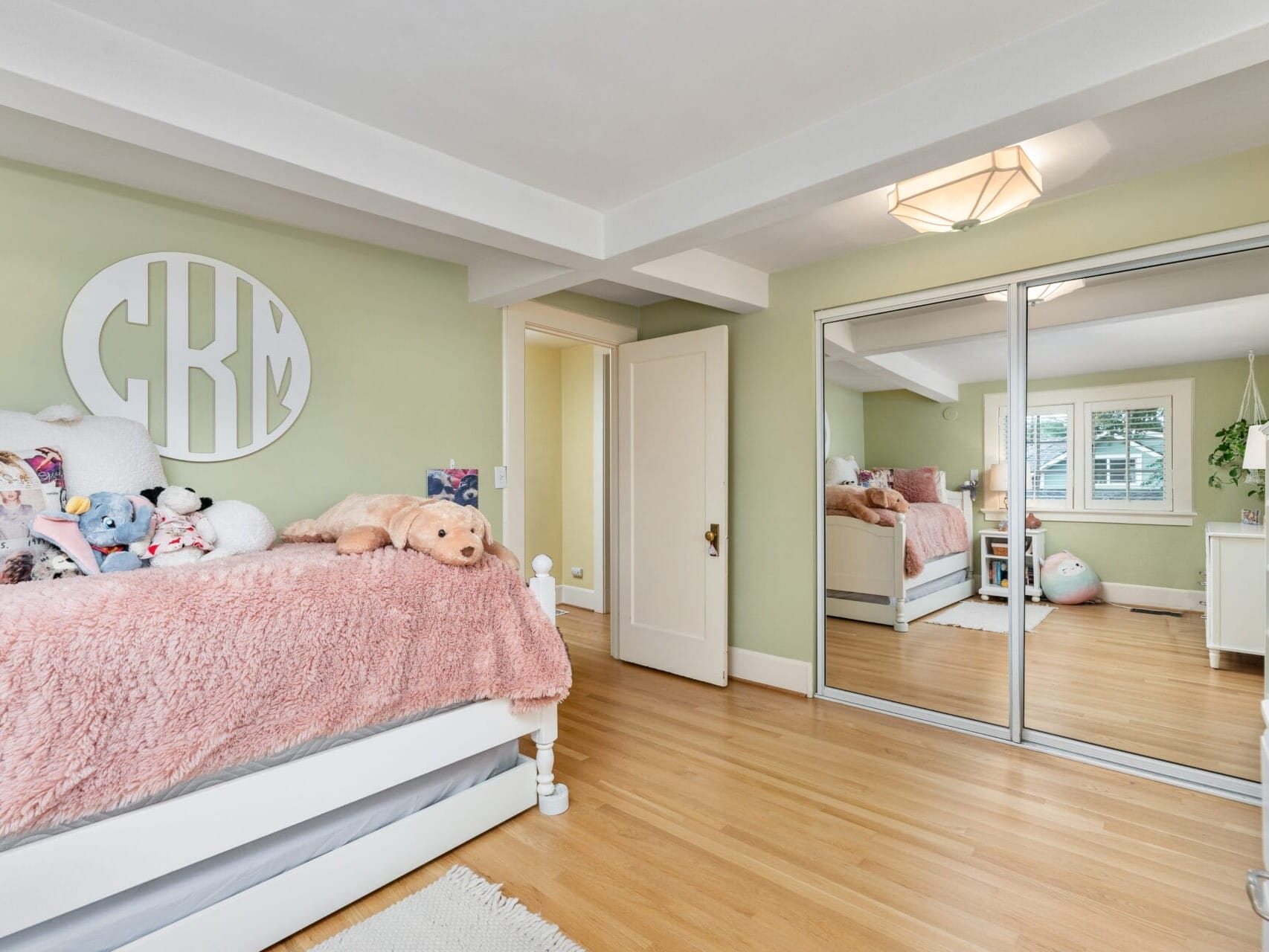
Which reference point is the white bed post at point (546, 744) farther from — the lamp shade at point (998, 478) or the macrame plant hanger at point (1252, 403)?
the macrame plant hanger at point (1252, 403)

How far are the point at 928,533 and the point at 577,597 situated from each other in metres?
3.29

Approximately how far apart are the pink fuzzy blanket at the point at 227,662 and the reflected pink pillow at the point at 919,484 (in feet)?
6.76

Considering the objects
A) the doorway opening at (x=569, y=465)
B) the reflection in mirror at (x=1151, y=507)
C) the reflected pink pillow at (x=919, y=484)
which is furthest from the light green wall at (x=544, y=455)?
the reflection in mirror at (x=1151, y=507)

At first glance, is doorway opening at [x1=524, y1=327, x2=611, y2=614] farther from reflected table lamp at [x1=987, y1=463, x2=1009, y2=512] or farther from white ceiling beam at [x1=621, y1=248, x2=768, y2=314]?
reflected table lamp at [x1=987, y1=463, x2=1009, y2=512]

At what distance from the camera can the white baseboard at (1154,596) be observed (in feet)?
8.70

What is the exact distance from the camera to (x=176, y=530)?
2.19m

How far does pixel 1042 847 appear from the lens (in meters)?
2.15

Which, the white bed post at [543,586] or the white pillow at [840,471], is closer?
the white bed post at [543,586]

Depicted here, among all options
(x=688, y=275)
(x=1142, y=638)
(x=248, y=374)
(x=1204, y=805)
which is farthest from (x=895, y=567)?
(x=248, y=374)

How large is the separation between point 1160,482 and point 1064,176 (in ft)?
4.14

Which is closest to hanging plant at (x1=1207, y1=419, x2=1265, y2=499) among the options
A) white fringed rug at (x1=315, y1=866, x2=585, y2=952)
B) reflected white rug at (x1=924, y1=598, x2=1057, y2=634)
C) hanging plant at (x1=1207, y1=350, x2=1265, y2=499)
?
hanging plant at (x1=1207, y1=350, x2=1265, y2=499)

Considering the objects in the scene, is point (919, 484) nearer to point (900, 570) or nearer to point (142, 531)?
point (900, 570)

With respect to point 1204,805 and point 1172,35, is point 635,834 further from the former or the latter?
point 1172,35

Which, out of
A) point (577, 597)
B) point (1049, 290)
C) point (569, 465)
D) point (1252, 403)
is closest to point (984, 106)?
point (1049, 290)
